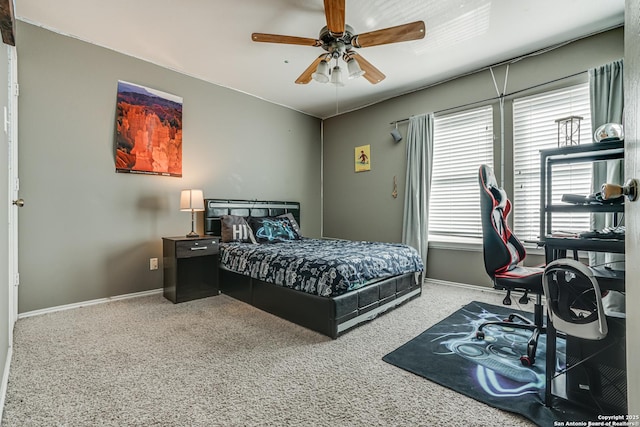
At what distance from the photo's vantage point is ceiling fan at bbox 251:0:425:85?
2.15 metres

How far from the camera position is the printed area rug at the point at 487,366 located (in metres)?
1.42

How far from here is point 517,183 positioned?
3355 mm

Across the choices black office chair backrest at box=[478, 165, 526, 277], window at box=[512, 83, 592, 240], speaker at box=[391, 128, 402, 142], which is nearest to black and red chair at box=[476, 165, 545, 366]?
black office chair backrest at box=[478, 165, 526, 277]

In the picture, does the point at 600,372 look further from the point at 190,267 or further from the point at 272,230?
the point at 190,267

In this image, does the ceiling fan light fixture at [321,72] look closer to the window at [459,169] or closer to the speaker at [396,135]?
the speaker at [396,135]

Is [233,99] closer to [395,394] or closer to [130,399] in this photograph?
[130,399]

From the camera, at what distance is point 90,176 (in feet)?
9.80

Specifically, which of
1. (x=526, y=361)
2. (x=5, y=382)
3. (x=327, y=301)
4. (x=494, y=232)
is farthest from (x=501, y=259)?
(x=5, y=382)

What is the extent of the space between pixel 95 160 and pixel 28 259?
1097 millimetres

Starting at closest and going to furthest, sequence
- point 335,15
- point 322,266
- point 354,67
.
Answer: point 335,15 < point 322,266 < point 354,67

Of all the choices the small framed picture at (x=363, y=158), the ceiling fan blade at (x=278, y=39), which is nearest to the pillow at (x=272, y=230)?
the small framed picture at (x=363, y=158)

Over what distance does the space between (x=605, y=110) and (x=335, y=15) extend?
8.83 ft

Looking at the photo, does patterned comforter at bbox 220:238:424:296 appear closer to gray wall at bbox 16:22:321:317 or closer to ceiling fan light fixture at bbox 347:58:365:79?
gray wall at bbox 16:22:321:317

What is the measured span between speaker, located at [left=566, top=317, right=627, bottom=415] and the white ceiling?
2591mm
